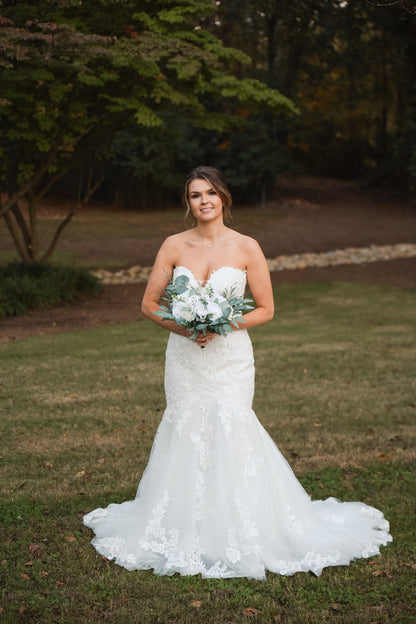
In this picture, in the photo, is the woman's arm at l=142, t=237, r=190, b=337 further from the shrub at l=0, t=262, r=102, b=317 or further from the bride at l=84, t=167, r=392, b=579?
the shrub at l=0, t=262, r=102, b=317

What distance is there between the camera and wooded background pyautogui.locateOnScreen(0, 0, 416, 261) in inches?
377

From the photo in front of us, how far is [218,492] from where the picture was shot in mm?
3926

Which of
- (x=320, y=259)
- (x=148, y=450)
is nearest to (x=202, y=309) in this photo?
(x=148, y=450)

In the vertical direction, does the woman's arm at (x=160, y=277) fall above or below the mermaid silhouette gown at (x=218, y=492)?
above

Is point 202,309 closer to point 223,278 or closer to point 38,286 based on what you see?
point 223,278

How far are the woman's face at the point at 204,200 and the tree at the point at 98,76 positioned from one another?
5.09 m

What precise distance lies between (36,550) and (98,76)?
8872 mm

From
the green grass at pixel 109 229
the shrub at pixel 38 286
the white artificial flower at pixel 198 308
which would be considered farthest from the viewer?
the green grass at pixel 109 229

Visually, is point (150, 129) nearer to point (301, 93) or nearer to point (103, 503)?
point (103, 503)

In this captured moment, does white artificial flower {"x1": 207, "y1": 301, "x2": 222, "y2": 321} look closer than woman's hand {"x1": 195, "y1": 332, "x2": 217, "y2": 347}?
Yes

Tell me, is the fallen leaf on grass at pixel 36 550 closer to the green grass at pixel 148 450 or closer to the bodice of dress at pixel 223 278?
the green grass at pixel 148 450

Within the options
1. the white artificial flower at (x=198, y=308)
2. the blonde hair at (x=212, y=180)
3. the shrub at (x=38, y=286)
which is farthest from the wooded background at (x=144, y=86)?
the white artificial flower at (x=198, y=308)

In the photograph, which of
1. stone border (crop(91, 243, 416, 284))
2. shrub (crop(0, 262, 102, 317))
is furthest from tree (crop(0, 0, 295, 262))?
stone border (crop(91, 243, 416, 284))

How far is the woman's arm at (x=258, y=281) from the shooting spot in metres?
3.98
